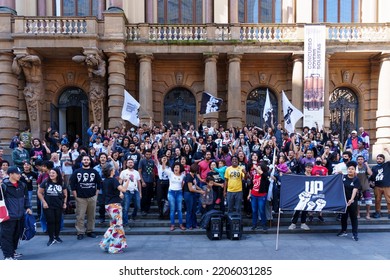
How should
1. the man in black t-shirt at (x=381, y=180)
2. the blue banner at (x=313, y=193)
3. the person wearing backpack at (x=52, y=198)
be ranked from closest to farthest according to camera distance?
the person wearing backpack at (x=52, y=198), the blue banner at (x=313, y=193), the man in black t-shirt at (x=381, y=180)

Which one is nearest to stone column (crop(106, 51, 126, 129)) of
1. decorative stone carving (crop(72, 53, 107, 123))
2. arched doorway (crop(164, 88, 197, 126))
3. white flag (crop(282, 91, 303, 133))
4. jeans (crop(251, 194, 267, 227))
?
decorative stone carving (crop(72, 53, 107, 123))

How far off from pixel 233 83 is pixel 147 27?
5360mm

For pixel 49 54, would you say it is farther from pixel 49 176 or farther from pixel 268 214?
pixel 268 214

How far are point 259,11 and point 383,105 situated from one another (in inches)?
344

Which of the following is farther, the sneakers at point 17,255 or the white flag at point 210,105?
the white flag at point 210,105

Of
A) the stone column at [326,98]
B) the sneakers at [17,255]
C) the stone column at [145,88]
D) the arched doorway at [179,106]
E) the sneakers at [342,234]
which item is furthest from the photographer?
the arched doorway at [179,106]

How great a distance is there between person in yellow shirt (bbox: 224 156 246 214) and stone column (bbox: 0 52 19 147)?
12.8 meters

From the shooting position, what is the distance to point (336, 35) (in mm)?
18188

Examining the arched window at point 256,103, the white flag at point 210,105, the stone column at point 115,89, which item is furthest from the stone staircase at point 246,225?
the arched window at point 256,103

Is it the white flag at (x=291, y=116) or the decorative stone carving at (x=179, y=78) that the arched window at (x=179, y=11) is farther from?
the white flag at (x=291, y=116)

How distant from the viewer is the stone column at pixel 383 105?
1784 cm

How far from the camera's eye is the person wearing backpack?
27.1 ft

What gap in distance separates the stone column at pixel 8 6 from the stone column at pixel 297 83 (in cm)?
1468

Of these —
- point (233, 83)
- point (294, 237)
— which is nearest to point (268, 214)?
point (294, 237)
